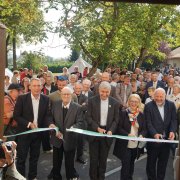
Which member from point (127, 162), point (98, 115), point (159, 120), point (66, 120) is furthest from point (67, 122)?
point (159, 120)

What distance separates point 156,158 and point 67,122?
Answer: 64.4 inches

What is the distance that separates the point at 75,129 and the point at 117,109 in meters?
0.78

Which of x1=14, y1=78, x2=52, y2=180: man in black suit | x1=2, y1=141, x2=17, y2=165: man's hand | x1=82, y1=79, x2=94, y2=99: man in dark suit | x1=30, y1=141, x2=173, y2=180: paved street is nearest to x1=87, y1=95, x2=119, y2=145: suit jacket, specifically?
x1=14, y1=78, x2=52, y2=180: man in black suit

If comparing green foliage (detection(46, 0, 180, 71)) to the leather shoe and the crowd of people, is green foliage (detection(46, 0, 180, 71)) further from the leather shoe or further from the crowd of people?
the crowd of people

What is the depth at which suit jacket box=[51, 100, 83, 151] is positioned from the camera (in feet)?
18.4

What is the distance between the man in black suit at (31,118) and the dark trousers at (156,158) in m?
1.81

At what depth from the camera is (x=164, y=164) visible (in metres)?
5.66

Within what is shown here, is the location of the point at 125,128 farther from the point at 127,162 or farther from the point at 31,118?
the point at 31,118

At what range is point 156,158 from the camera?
567 cm

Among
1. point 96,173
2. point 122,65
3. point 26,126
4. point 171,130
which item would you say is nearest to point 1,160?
point 26,126

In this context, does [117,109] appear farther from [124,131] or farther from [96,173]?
[96,173]

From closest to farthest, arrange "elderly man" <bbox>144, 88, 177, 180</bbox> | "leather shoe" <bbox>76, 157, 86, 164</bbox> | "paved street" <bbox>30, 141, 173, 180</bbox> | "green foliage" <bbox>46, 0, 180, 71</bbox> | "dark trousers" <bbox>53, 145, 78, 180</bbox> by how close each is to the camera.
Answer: "elderly man" <bbox>144, 88, 177, 180</bbox>, "dark trousers" <bbox>53, 145, 78, 180</bbox>, "paved street" <bbox>30, 141, 173, 180</bbox>, "leather shoe" <bbox>76, 157, 86, 164</bbox>, "green foliage" <bbox>46, 0, 180, 71</bbox>

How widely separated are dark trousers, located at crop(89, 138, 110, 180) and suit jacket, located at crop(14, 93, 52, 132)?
88 cm

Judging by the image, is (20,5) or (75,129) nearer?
(75,129)
